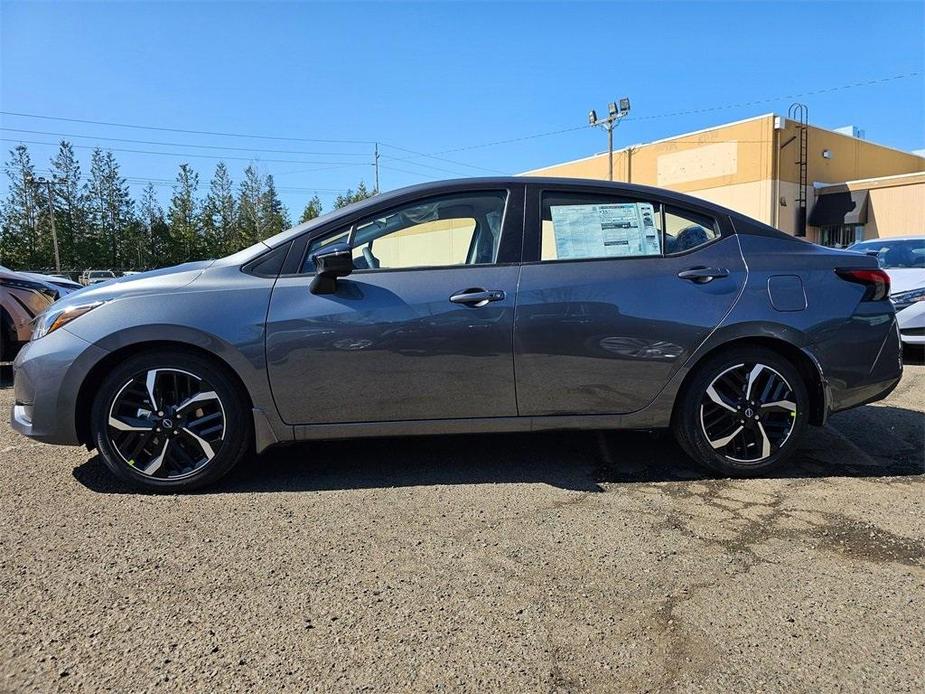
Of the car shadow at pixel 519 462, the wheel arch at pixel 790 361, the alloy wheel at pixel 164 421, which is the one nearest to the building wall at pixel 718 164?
the car shadow at pixel 519 462

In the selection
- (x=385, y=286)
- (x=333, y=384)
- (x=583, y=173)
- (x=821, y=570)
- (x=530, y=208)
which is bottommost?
(x=821, y=570)

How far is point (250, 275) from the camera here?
326cm

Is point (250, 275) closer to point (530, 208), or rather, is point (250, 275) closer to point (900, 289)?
point (530, 208)

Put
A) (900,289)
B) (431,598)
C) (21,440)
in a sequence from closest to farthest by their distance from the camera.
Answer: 1. (431,598)
2. (21,440)
3. (900,289)

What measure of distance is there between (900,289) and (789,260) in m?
5.27

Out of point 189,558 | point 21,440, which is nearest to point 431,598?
point 189,558

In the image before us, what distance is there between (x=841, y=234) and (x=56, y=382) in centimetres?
3257

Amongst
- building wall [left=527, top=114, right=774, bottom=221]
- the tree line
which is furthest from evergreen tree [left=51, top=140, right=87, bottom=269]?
building wall [left=527, top=114, right=774, bottom=221]

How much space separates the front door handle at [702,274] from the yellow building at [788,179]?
25.4 m

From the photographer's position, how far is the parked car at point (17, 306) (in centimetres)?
667

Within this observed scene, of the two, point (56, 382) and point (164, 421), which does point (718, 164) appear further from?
point (56, 382)

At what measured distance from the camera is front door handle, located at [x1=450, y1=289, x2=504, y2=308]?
323 centimetres

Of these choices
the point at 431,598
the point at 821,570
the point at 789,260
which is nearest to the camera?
the point at 431,598

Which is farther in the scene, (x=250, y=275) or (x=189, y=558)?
(x=250, y=275)
